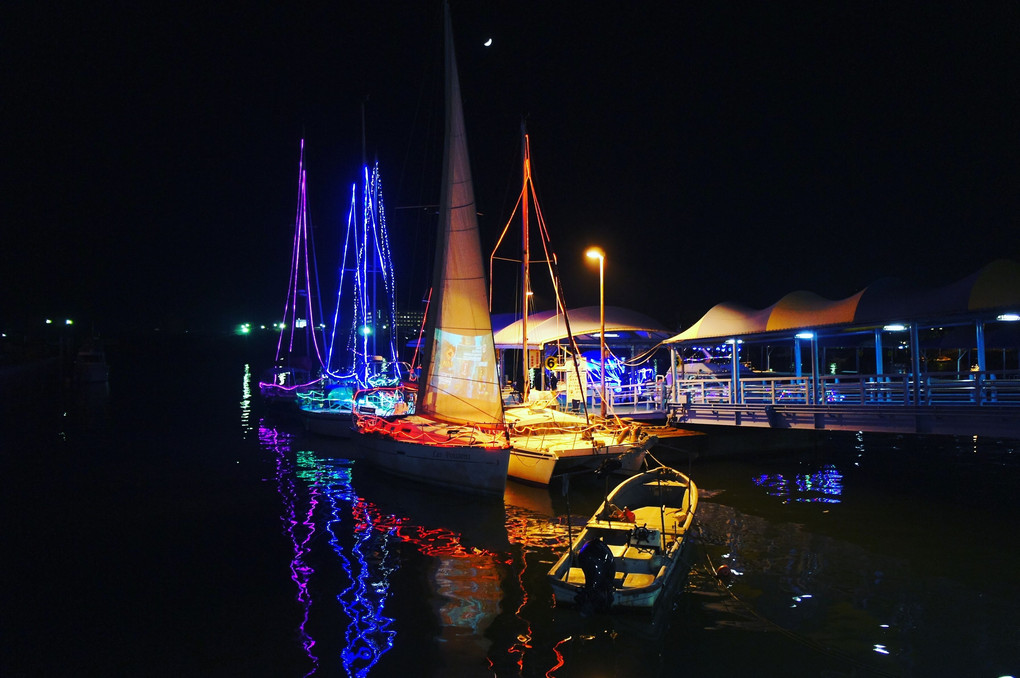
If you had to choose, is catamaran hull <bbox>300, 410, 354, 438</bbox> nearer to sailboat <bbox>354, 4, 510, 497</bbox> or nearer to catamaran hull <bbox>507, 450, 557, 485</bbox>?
sailboat <bbox>354, 4, 510, 497</bbox>

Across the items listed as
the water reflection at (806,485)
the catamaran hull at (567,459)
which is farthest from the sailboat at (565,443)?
the water reflection at (806,485)

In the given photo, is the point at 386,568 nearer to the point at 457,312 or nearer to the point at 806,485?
the point at 457,312

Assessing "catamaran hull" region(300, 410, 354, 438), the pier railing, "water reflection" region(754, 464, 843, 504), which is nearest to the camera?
the pier railing

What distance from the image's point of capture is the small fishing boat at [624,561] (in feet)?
36.9

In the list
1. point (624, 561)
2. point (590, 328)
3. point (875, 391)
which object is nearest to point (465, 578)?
Answer: point (624, 561)

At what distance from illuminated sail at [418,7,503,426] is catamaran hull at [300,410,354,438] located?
13.3 meters

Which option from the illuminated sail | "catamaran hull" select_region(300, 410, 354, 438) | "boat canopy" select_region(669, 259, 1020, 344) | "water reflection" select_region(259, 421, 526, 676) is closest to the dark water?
"water reflection" select_region(259, 421, 526, 676)

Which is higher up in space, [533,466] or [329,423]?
[329,423]

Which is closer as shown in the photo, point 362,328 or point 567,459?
point 567,459

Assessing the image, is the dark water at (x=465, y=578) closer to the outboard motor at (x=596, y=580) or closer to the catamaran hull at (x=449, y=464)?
the outboard motor at (x=596, y=580)

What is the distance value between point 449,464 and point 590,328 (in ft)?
63.9

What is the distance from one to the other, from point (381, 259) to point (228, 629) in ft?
99.4

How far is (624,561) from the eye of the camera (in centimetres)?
1252

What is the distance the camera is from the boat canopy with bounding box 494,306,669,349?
3897cm
